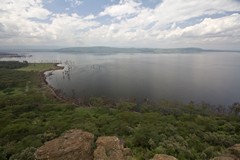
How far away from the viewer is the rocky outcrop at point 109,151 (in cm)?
1905

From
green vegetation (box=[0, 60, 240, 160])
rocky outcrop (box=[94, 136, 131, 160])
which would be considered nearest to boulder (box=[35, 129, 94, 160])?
rocky outcrop (box=[94, 136, 131, 160])

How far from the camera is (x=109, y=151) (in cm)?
2005

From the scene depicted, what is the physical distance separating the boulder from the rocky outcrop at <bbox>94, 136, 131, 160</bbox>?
3.16 ft

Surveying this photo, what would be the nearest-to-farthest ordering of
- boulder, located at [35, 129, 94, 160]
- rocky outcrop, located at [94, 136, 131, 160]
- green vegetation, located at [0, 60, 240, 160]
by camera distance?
boulder, located at [35, 129, 94, 160]
rocky outcrop, located at [94, 136, 131, 160]
green vegetation, located at [0, 60, 240, 160]

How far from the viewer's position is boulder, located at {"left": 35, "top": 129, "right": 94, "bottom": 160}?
741 inches

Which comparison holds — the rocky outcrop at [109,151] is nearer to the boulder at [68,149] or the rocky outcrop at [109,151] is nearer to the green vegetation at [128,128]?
the boulder at [68,149]

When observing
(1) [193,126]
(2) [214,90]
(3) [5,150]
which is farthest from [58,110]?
(2) [214,90]

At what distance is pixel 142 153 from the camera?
886 inches

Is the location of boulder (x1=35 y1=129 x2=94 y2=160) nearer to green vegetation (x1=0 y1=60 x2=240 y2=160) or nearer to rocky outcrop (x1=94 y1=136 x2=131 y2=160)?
rocky outcrop (x1=94 y1=136 x2=131 y2=160)

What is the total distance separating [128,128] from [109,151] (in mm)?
10874

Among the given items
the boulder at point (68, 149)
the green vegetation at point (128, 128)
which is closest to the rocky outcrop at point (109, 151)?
the boulder at point (68, 149)

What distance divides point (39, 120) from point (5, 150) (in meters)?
14.6

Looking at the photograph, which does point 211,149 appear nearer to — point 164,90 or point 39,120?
point 39,120

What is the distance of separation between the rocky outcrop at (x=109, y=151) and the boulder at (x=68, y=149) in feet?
3.16
